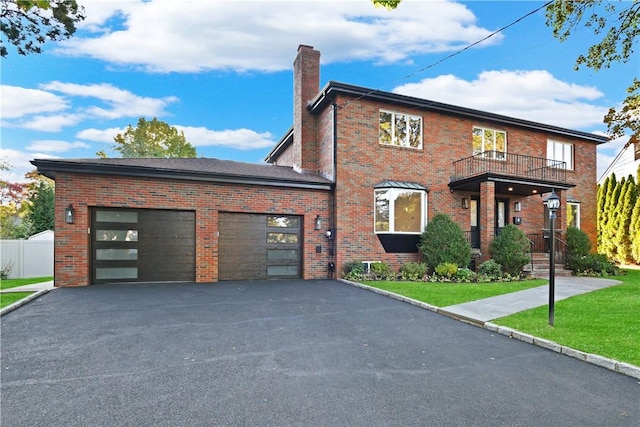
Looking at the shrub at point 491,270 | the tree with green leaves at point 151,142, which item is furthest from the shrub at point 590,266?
the tree with green leaves at point 151,142

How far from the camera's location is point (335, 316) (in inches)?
252

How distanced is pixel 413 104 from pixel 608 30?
659 centimetres

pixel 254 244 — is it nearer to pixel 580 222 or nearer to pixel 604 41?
pixel 604 41

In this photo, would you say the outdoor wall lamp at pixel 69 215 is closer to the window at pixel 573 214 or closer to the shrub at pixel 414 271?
the shrub at pixel 414 271

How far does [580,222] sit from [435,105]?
9883 millimetres

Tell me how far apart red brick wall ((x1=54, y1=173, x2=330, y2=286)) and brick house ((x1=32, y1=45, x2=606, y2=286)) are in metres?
0.03

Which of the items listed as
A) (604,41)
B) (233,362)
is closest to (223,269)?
(233,362)

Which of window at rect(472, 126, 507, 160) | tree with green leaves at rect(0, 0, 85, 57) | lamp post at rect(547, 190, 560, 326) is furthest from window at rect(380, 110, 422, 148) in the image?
tree with green leaves at rect(0, 0, 85, 57)

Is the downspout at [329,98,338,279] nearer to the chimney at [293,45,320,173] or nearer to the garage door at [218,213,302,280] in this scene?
the garage door at [218,213,302,280]

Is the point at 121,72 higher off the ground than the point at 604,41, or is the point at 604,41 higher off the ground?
the point at 121,72

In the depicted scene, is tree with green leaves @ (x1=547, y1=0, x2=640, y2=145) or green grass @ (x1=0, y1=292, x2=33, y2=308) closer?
tree with green leaves @ (x1=547, y1=0, x2=640, y2=145)

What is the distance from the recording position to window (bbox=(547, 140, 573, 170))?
15742mm

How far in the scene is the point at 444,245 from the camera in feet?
37.8

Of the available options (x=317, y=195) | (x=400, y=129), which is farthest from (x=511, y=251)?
(x=317, y=195)
